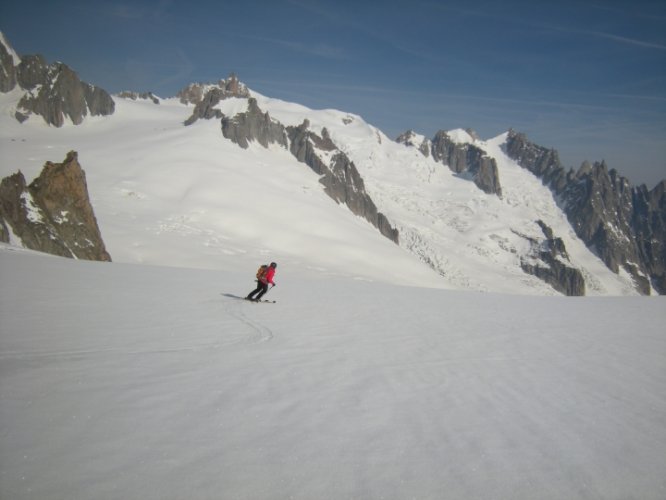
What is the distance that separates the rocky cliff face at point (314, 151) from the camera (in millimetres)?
129138

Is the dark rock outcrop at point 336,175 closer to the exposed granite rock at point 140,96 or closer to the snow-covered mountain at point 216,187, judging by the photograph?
the snow-covered mountain at point 216,187

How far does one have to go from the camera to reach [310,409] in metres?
5.61

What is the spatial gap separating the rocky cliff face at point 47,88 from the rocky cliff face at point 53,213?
10587cm

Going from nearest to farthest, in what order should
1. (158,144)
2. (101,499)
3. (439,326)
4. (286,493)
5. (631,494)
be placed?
(101,499) → (286,493) → (631,494) → (439,326) → (158,144)

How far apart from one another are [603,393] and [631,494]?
3322mm

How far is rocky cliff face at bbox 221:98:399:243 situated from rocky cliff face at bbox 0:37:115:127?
155ft

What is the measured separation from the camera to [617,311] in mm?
17875

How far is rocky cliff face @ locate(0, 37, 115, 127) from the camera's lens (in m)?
121

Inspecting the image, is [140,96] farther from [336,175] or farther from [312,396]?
[312,396]

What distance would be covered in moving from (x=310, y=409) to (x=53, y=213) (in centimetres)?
3944

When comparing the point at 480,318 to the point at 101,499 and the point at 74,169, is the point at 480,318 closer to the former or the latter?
the point at 101,499

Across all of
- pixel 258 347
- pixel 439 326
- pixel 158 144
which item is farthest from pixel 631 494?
pixel 158 144

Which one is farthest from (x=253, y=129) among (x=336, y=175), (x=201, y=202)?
(x=201, y=202)

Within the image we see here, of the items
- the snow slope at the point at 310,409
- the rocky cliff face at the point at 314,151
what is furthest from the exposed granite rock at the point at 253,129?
the snow slope at the point at 310,409
